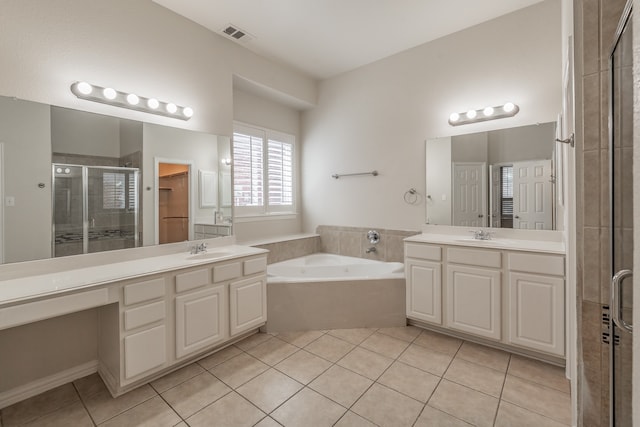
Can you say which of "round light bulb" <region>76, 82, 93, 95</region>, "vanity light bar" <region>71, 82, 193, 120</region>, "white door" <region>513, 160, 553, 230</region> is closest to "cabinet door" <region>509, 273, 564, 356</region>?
"white door" <region>513, 160, 553, 230</region>

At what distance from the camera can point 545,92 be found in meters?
2.60

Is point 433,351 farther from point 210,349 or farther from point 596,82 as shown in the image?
point 596,82

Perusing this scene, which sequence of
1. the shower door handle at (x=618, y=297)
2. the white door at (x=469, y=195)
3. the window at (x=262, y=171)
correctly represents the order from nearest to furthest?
the shower door handle at (x=618, y=297), the white door at (x=469, y=195), the window at (x=262, y=171)

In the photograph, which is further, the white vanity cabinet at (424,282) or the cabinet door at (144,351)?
the white vanity cabinet at (424,282)

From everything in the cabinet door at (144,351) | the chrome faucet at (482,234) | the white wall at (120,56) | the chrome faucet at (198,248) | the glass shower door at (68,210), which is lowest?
the cabinet door at (144,351)

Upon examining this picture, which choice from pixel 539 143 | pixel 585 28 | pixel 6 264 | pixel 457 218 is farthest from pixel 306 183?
pixel 585 28

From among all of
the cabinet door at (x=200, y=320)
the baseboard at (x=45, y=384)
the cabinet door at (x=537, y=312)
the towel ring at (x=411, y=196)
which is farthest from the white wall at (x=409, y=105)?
the baseboard at (x=45, y=384)

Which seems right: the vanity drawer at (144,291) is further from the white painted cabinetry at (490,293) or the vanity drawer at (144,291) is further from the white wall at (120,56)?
the white painted cabinetry at (490,293)

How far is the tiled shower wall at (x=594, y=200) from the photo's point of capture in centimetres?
110

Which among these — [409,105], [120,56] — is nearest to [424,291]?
[409,105]

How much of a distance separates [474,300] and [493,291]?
0.18 m

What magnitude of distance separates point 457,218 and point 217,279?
2445 mm

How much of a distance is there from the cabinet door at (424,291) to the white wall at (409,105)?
76 centimetres

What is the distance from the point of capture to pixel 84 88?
2117mm
